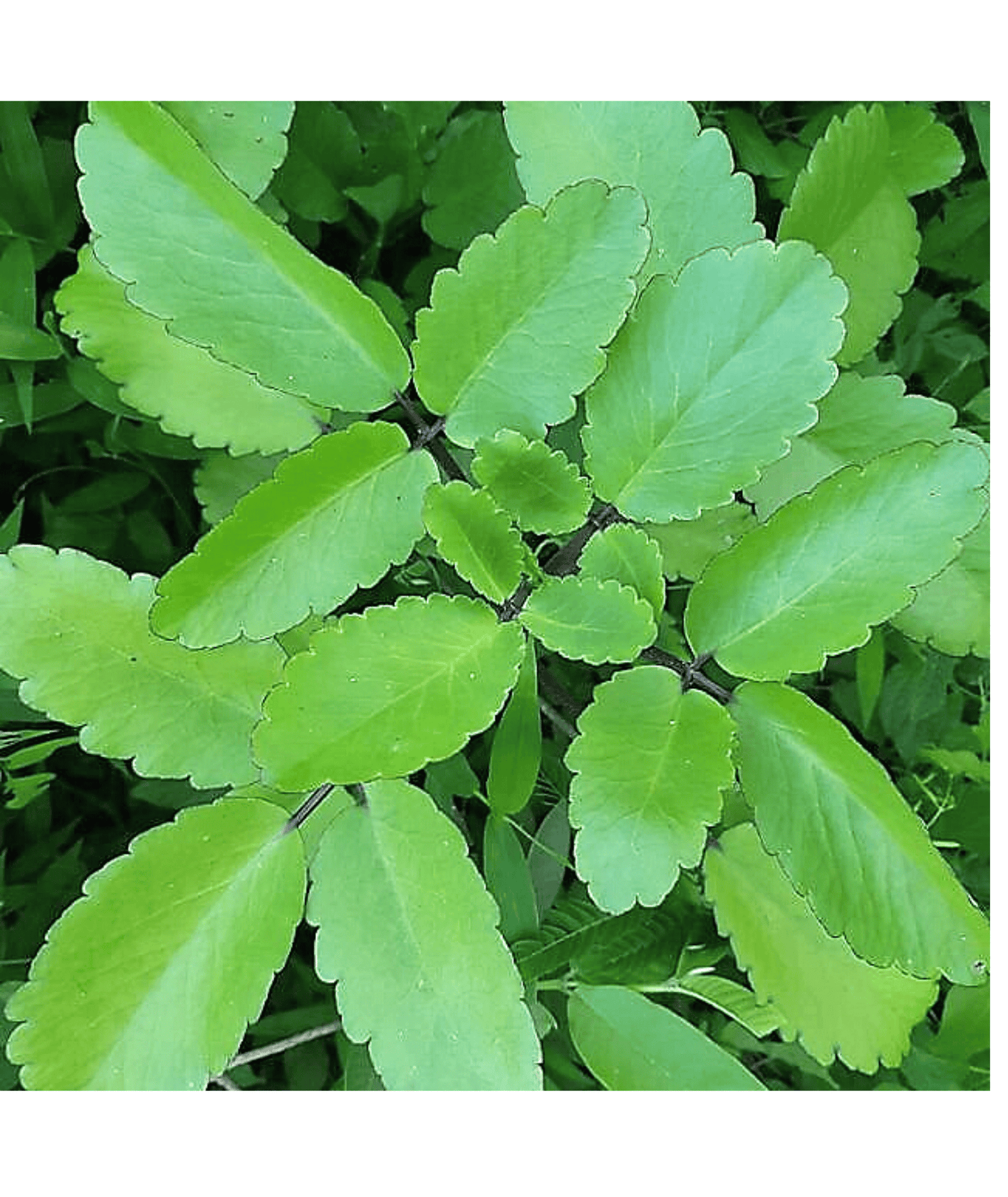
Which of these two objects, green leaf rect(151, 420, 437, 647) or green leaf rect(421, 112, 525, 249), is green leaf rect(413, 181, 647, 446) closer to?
green leaf rect(151, 420, 437, 647)

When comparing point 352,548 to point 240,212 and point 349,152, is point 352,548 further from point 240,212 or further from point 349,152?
point 349,152

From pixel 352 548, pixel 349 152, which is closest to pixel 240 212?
pixel 352 548

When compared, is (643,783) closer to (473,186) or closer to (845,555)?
(845,555)

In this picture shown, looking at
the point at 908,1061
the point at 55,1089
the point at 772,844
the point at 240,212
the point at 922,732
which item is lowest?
the point at 908,1061

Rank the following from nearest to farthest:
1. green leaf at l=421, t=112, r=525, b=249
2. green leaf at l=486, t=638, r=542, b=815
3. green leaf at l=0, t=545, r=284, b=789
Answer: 1. green leaf at l=0, t=545, r=284, b=789
2. green leaf at l=486, t=638, r=542, b=815
3. green leaf at l=421, t=112, r=525, b=249

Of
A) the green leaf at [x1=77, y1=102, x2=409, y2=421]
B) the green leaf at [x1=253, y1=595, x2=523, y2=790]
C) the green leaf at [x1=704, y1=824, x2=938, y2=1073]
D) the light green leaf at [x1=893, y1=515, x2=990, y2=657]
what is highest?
the green leaf at [x1=77, y1=102, x2=409, y2=421]

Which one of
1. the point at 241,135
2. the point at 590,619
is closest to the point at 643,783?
the point at 590,619

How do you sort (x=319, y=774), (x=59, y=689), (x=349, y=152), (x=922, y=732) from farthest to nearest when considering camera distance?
(x=922, y=732) → (x=349, y=152) → (x=59, y=689) → (x=319, y=774)

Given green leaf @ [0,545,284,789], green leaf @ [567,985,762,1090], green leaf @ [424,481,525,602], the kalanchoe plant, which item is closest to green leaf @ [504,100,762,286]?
the kalanchoe plant
